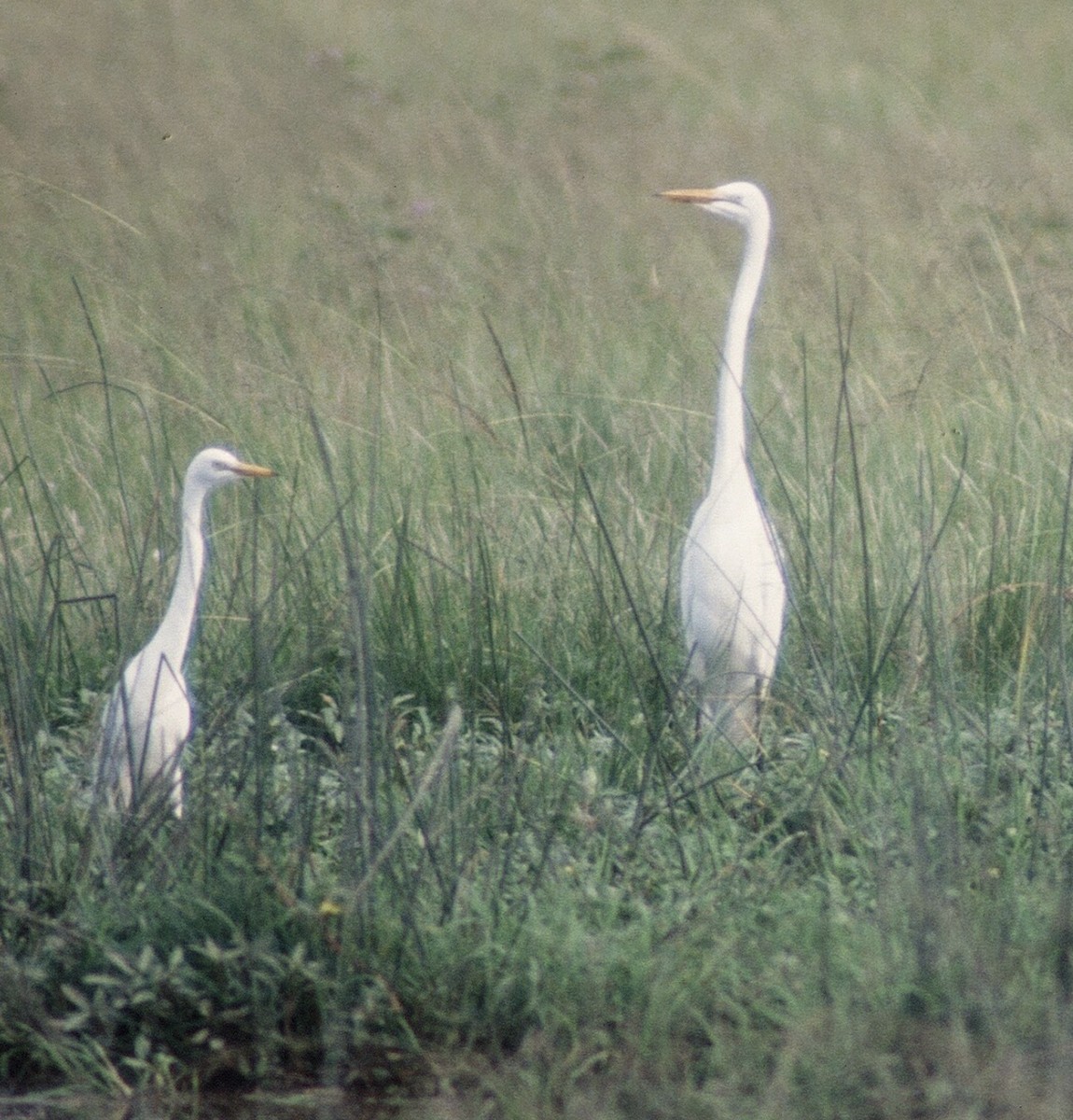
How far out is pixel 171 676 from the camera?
2430mm

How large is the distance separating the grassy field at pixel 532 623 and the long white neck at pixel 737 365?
5 centimetres

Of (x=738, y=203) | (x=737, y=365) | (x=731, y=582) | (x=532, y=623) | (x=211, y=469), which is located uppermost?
(x=738, y=203)

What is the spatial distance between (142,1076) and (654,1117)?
0.54 m

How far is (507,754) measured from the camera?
7.48ft

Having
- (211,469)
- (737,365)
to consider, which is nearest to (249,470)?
(211,469)

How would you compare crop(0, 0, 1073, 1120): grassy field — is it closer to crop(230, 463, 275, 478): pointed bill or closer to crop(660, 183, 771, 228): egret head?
crop(230, 463, 275, 478): pointed bill

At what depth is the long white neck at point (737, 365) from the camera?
2.91 m

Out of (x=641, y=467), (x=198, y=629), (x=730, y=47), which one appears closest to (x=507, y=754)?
(x=198, y=629)

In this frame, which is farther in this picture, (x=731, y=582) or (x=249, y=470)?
(x=731, y=582)

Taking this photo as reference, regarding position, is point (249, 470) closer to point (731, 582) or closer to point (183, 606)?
point (183, 606)

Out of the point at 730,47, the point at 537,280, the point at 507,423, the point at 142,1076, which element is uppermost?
the point at 730,47

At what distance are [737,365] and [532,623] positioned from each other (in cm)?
57

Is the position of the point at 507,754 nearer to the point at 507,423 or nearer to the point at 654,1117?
the point at 654,1117

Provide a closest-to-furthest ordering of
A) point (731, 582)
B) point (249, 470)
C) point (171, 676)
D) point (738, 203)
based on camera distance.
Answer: point (171, 676) → point (249, 470) → point (731, 582) → point (738, 203)
